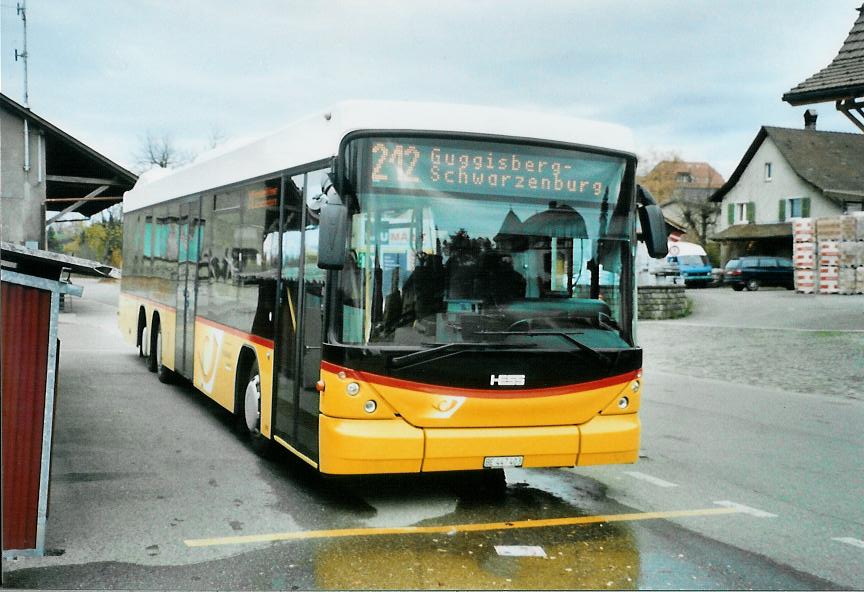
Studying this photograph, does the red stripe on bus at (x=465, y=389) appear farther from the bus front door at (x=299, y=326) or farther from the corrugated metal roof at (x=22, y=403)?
the corrugated metal roof at (x=22, y=403)

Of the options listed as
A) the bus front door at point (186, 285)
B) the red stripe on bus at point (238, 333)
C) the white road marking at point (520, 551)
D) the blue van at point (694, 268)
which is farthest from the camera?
the blue van at point (694, 268)

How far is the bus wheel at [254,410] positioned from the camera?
8.57 m

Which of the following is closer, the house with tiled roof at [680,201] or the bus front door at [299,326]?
the bus front door at [299,326]

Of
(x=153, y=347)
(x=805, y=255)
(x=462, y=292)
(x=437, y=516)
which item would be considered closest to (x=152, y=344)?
(x=153, y=347)

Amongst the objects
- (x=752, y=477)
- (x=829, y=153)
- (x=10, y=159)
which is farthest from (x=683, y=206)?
(x=752, y=477)

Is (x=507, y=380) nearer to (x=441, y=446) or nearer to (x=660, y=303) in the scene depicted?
(x=441, y=446)

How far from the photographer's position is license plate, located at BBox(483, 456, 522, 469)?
657cm

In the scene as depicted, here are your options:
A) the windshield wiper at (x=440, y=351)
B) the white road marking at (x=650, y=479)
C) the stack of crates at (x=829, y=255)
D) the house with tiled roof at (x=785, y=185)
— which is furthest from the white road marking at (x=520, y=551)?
the house with tiled roof at (x=785, y=185)

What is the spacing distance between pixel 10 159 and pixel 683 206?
6603 cm

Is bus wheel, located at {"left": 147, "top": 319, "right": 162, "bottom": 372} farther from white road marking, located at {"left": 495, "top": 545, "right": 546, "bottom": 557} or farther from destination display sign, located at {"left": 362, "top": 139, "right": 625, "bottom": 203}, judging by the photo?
white road marking, located at {"left": 495, "top": 545, "right": 546, "bottom": 557}

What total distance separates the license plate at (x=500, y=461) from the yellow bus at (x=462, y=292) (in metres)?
0.01

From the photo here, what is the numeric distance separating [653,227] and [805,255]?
105ft

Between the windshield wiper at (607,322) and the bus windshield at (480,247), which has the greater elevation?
the bus windshield at (480,247)

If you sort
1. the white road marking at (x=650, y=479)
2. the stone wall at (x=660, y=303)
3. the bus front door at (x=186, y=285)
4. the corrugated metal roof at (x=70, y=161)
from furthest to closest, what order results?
the stone wall at (x=660, y=303)
the corrugated metal roof at (x=70, y=161)
the bus front door at (x=186, y=285)
the white road marking at (x=650, y=479)
